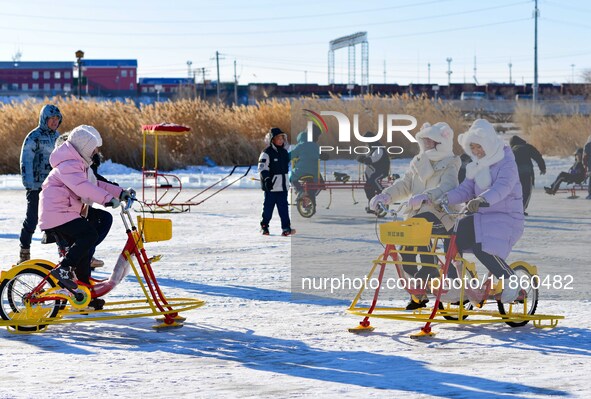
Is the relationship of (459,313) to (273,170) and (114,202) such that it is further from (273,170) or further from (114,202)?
(273,170)

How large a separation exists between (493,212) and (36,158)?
4.80 metres

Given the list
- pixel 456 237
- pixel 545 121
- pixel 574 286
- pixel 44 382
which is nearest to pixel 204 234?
pixel 574 286

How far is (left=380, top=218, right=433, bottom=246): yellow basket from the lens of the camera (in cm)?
691

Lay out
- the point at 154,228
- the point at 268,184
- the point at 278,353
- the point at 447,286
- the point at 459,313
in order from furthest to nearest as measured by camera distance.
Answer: the point at 268,184, the point at 154,228, the point at 447,286, the point at 459,313, the point at 278,353

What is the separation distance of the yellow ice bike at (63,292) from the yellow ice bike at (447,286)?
4.41 ft

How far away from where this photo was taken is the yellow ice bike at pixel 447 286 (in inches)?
276

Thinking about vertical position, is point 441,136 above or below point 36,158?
above

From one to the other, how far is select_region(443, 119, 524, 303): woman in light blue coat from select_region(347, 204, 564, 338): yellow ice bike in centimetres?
9

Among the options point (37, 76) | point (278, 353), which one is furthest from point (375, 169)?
point (37, 76)

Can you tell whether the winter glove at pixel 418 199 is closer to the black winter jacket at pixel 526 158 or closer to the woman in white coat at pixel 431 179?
the woman in white coat at pixel 431 179

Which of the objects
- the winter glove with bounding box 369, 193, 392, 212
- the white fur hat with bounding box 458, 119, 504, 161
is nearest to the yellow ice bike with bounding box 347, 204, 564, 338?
the winter glove with bounding box 369, 193, 392, 212

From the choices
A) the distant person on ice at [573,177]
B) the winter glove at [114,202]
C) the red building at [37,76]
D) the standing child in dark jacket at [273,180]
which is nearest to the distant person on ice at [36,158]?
the winter glove at [114,202]

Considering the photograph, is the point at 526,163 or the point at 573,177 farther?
the point at 573,177

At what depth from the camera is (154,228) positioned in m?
7.38
